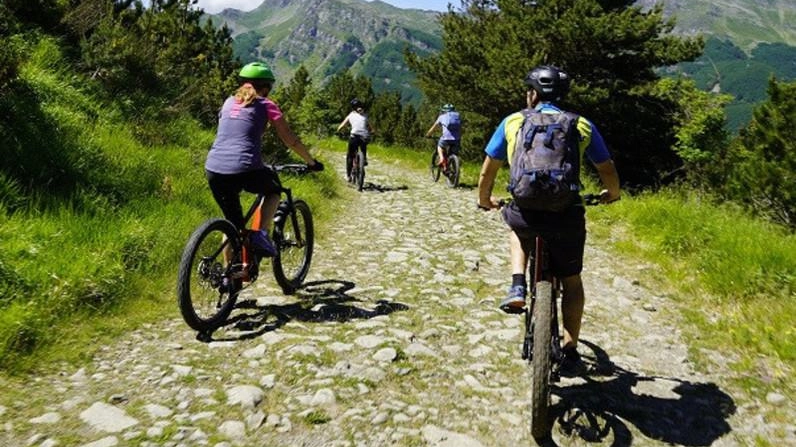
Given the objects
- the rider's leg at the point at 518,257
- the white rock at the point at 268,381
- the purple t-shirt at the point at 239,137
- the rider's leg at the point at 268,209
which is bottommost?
the white rock at the point at 268,381

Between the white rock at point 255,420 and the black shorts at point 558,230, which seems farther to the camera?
the black shorts at point 558,230

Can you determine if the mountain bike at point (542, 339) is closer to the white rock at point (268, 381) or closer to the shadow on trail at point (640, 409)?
the shadow on trail at point (640, 409)

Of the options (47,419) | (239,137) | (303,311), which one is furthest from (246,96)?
(47,419)

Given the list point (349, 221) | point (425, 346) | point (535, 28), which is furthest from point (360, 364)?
point (535, 28)

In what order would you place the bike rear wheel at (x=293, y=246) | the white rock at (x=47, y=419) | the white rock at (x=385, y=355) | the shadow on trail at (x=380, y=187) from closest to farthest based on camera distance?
1. the white rock at (x=47, y=419)
2. the white rock at (x=385, y=355)
3. the bike rear wheel at (x=293, y=246)
4. the shadow on trail at (x=380, y=187)

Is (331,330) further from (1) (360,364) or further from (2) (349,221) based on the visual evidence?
(2) (349,221)

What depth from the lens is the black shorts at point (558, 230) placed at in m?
3.97

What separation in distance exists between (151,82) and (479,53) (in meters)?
17.6

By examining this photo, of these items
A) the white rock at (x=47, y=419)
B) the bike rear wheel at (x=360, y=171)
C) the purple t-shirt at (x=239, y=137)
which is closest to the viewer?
the white rock at (x=47, y=419)

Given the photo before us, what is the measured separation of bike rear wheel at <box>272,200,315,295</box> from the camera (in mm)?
6395

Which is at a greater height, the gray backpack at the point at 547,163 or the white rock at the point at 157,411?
the gray backpack at the point at 547,163

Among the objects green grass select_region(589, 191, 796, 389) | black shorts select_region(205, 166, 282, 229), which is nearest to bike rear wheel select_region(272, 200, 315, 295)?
black shorts select_region(205, 166, 282, 229)

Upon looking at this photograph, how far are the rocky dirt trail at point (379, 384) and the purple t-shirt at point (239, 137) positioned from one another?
5.21ft

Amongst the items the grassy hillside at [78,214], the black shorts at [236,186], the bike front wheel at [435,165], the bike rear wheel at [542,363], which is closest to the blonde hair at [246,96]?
the black shorts at [236,186]
